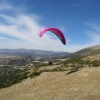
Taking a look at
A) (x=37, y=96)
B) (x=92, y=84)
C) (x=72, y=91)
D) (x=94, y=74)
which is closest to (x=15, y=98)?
(x=37, y=96)

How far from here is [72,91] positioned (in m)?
28.7

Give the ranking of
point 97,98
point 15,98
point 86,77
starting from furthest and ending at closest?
point 86,77 → point 15,98 → point 97,98

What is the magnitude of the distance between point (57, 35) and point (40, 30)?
13.3 feet

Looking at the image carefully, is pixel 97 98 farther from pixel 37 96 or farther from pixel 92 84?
pixel 37 96

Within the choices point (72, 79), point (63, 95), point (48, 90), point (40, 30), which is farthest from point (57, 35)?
point (63, 95)

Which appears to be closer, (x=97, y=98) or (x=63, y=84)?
(x=97, y=98)

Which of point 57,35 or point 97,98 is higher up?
point 57,35

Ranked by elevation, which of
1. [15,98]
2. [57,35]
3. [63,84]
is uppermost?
[57,35]

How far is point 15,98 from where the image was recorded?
31.4 metres

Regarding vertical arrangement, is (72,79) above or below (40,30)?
below

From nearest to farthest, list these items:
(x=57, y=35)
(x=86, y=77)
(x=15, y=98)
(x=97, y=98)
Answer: (x=97, y=98)
(x=15, y=98)
(x=86, y=77)
(x=57, y=35)

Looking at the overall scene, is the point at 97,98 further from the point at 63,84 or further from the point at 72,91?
the point at 63,84

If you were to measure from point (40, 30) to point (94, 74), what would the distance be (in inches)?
595

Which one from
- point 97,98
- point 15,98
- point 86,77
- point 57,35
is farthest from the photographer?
point 57,35
